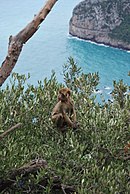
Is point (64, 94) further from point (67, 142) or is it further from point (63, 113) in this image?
point (67, 142)

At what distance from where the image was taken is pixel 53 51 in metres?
45.7

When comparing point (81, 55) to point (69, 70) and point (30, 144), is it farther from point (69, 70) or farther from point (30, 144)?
point (30, 144)

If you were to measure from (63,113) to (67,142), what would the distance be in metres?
0.69

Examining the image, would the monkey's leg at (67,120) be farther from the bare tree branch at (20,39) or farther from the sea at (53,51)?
the sea at (53,51)

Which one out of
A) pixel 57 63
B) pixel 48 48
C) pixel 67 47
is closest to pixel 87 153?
pixel 57 63

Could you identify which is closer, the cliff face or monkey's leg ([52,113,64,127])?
monkey's leg ([52,113,64,127])

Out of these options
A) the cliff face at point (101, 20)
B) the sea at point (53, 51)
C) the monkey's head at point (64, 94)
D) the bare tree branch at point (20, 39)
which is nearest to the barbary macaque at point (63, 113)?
the monkey's head at point (64, 94)

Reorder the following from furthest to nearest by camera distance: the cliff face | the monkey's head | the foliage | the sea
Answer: the cliff face < the sea < the monkey's head < the foliage

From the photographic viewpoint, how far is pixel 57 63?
41.1 meters

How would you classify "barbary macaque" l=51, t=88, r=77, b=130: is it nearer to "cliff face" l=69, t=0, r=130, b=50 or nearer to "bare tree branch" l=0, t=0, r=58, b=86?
"bare tree branch" l=0, t=0, r=58, b=86

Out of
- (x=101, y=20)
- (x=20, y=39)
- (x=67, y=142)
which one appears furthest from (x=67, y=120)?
(x=101, y=20)

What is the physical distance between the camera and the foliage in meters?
4.60

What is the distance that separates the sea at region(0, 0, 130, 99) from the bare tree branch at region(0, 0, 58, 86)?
3145cm

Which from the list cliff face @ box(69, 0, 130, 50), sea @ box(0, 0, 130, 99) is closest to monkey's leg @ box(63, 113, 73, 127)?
sea @ box(0, 0, 130, 99)
